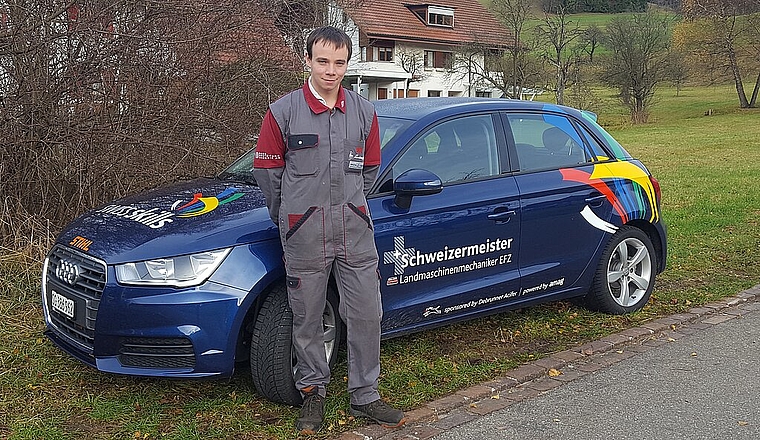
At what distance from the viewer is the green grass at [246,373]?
4.43m

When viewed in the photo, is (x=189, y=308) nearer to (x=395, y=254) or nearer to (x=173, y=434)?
(x=173, y=434)

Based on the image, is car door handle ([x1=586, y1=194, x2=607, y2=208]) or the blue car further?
car door handle ([x1=586, y1=194, x2=607, y2=208])

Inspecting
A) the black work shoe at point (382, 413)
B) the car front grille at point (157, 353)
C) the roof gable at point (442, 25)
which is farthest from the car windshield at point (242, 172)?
the roof gable at point (442, 25)

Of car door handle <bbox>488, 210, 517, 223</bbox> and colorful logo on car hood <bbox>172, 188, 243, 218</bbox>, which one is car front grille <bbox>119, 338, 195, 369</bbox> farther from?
car door handle <bbox>488, 210, 517, 223</bbox>

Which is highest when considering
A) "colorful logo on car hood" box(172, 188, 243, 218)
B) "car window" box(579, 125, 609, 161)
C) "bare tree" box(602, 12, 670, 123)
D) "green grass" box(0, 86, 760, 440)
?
"bare tree" box(602, 12, 670, 123)

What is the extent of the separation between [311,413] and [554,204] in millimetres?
2402

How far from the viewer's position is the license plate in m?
4.65

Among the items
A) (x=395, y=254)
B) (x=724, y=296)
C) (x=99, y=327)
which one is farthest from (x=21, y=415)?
(x=724, y=296)

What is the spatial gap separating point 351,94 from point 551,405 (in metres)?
2.09

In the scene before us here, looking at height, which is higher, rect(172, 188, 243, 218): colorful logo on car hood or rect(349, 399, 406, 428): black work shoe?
rect(172, 188, 243, 218): colorful logo on car hood

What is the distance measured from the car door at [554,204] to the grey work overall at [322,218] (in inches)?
66.0

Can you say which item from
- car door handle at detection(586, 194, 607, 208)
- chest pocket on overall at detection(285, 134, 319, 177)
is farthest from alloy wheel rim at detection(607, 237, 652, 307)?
chest pocket on overall at detection(285, 134, 319, 177)

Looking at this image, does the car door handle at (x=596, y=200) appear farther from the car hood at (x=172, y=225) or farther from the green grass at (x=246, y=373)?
the car hood at (x=172, y=225)

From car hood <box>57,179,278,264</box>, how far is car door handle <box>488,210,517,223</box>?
5.01ft
